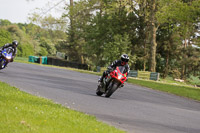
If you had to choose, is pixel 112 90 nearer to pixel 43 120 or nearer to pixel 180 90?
pixel 43 120

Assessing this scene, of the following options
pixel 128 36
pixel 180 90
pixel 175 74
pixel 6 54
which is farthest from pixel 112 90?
pixel 175 74

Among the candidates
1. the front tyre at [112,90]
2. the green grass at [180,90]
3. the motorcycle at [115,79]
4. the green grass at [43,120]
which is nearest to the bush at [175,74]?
the green grass at [180,90]

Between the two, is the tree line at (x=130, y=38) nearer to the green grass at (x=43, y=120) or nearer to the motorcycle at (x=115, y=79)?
the motorcycle at (x=115, y=79)

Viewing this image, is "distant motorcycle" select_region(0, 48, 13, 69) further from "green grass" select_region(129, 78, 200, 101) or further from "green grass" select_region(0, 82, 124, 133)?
"green grass" select_region(0, 82, 124, 133)

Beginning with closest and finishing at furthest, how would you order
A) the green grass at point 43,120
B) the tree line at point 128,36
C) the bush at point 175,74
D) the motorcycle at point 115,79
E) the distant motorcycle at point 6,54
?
1. the green grass at point 43,120
2. the motorcycle at point 115,79
3. the distant motorcycle at point 6,54
4. the tree line at point 128,36
5. the bush at point 175,74

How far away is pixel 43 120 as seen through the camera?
803cm

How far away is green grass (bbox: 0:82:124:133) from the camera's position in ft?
23.1

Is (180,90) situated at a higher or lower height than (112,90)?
lower

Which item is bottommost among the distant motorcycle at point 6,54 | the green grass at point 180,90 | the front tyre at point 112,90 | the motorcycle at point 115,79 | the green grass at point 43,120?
the green grass at point 180,90

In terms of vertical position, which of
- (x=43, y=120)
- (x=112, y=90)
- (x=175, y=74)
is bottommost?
(x=43, y=120)

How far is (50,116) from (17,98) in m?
2.77

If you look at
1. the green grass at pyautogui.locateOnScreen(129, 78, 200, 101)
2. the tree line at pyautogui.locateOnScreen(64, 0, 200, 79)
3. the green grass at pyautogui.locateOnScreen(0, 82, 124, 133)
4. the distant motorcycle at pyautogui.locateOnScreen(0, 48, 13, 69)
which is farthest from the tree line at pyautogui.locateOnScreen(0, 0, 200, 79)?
the green grass at pyautogui.locateOnScreen(0, 82, 124, 133)

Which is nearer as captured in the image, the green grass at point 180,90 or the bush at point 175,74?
the green grass at point 180,90

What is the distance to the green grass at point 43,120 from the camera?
278 inches
